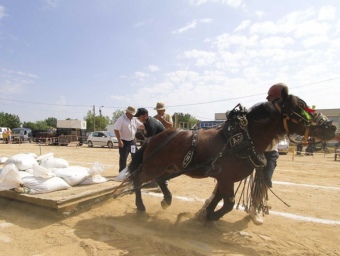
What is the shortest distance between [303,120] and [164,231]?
2083 mm

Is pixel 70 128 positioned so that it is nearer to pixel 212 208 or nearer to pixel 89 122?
pixel 212 208

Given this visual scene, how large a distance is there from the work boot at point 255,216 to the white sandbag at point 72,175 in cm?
276

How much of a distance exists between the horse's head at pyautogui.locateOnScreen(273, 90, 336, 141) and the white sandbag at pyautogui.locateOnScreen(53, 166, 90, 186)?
3.32m

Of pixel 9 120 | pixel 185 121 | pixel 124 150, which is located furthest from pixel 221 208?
pixel 9 120

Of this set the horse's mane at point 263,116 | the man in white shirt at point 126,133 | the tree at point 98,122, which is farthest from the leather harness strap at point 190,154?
the tree at point 98,122

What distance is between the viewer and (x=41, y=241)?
9.50 feet

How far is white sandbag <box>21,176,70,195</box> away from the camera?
3.74m

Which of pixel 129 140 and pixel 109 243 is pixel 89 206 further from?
pixel 129 140

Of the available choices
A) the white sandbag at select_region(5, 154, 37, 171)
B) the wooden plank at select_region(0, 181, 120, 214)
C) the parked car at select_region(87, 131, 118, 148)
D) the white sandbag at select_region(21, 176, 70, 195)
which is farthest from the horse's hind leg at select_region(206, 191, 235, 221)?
the parked car at select_region(87, 131, 118, 148)

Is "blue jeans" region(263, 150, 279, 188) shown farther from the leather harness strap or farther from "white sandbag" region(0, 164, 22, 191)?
"white sandbag" region(0, 164, 22, 191)

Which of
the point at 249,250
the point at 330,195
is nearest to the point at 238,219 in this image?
the point at 249,250

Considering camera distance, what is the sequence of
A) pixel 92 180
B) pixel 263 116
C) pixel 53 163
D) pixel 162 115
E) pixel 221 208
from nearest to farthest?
pixel 263 116
pixel 221 208
pixel 92 180
pixel 53 163
pixel 162 115

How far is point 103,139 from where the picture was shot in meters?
22.8

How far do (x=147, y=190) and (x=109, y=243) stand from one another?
225 cm
